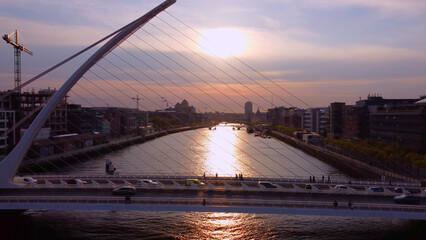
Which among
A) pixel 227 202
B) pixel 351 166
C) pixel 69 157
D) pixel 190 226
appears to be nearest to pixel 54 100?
pixel 190 226

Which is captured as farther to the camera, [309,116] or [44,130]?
[309,116]

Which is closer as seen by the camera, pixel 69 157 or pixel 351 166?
pixel 351 166

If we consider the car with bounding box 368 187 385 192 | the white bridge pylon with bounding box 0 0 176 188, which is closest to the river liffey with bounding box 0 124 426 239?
the car with bounding box 368 187 385 192

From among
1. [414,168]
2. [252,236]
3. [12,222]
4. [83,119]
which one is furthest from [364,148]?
[83,119]

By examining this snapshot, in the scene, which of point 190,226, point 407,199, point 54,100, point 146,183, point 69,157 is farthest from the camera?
point 69,157

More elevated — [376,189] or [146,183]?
[146,183]

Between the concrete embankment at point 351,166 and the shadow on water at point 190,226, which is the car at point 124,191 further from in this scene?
the concrete embankment at point 351,166

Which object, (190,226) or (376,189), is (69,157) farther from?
(376,189)

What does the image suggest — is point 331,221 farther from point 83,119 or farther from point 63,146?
point 83,119
